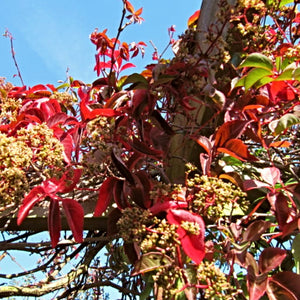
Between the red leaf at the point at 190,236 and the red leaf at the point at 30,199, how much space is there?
1.03 ft

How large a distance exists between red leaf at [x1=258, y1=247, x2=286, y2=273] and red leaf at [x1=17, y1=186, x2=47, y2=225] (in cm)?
54

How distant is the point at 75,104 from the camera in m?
1.58

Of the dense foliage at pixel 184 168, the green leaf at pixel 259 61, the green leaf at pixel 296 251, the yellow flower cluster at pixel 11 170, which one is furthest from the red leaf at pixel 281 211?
the yellow flower cluster at pixel 11 170

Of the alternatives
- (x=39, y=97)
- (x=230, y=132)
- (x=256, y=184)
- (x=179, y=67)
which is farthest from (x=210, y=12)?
(x=39, y=97)

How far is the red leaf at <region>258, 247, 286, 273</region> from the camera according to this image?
31.8 inches

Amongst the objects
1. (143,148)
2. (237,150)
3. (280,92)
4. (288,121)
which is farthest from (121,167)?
(280,92)

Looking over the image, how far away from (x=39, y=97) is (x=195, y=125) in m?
0.72

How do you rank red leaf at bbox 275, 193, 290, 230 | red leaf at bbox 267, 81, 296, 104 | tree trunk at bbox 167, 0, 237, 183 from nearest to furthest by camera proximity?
red leaf at bbox 275, 193, 290, 230
red leaf at bbox 267, 81, 296, 104
tree trunk at bbox 167, 0, 237, 183

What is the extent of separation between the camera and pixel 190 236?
0.78 metres

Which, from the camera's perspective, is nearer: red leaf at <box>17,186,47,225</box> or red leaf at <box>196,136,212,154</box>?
red leaf at <box>17,186,47,225</box>

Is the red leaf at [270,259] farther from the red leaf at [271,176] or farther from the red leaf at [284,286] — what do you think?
the red leaf at [271,176]

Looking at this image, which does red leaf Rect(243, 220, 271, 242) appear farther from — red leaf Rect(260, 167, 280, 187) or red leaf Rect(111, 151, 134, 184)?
red leaf Rect(111, 151, 134, 184)

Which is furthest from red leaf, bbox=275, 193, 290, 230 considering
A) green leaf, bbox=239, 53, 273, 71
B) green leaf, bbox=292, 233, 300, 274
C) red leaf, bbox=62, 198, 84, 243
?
red leaf, bbox=62, 198, 84, 243

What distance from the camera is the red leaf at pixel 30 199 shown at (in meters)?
0.83
